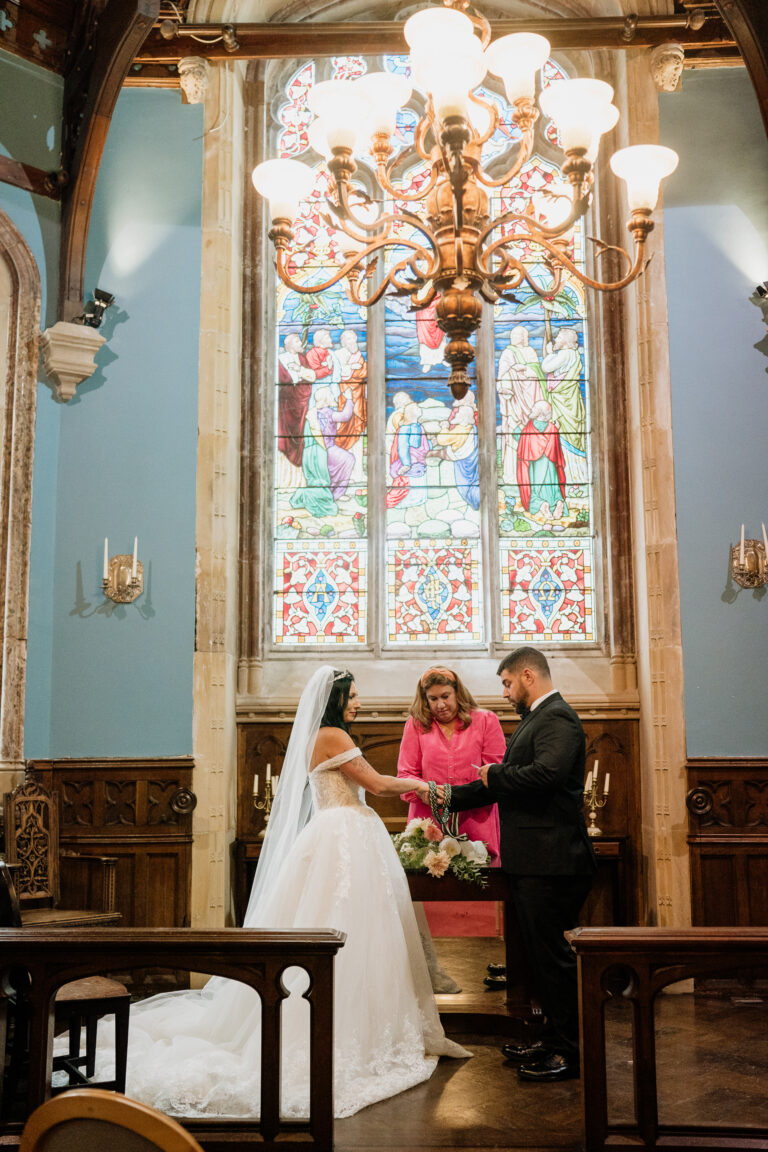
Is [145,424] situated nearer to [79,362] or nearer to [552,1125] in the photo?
[79,362]

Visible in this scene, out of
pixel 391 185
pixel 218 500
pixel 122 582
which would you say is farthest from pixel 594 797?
pixel 391 185

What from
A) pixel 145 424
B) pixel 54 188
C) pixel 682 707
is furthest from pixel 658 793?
pixel 54 188

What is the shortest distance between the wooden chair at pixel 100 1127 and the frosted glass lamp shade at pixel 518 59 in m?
3.88

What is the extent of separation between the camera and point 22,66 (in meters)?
7.08

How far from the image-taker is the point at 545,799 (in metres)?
4.40

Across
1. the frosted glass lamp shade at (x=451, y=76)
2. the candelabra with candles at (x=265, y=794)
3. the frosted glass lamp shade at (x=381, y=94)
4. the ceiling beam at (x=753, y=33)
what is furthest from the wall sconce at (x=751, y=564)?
the frosted glass lamp shade at (x=451, y=76)

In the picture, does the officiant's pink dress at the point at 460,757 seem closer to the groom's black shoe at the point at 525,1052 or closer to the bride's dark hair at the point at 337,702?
the bride's dark hair at the point at 337,702

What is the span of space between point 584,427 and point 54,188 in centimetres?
387

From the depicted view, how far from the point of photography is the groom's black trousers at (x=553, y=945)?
4.21m

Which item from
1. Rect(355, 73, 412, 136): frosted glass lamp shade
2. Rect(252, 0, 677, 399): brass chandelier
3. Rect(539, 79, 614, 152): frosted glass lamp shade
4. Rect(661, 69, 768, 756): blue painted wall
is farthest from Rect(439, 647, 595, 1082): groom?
Rect(661, 69, 768, 756): blue painted wall

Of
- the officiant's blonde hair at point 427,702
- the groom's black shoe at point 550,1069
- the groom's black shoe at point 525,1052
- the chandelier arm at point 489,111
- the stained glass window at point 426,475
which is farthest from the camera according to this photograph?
the stained glass window at point 426,475

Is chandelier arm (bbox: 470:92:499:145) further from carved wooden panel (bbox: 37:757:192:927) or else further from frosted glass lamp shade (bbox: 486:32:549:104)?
carved wooden panel (bbox: 37:757:192:927)

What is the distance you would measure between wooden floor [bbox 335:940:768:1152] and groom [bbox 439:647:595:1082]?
16 cm

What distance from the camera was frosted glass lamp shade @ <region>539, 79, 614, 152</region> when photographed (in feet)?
13.8
